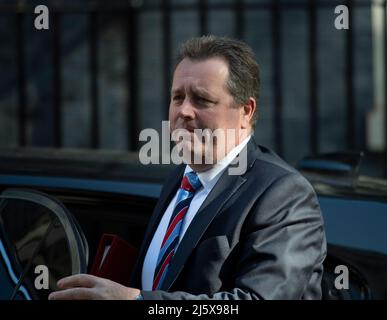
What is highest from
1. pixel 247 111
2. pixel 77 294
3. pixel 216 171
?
pixel 247 111

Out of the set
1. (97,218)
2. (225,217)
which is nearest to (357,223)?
(225,217)

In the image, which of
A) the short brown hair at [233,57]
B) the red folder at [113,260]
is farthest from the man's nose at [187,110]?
the red folder at [113,260]

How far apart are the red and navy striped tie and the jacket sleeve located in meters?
0.21

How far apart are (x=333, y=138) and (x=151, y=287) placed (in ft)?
16.4

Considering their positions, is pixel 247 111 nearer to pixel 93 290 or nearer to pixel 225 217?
pixel 225 217

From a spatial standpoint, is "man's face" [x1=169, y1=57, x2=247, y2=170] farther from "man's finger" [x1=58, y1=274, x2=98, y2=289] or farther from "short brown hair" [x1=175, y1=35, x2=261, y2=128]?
"man's finger" [x1=58, y1=274, x2=98, y2=289]

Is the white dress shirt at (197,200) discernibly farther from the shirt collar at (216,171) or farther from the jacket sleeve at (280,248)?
the jacket sleeve at (280,248)

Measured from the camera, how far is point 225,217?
2.08 meters

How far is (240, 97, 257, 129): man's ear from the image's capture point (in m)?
2.24

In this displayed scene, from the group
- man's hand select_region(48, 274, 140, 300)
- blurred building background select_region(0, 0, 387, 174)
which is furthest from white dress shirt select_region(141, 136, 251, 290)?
blurred building background select_region(0, 0, 387, 174)

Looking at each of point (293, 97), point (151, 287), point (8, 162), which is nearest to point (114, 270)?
point (151, 287)

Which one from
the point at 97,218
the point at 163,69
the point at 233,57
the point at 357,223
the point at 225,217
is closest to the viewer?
the point at 225,217

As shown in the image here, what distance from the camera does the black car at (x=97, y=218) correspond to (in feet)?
7.88

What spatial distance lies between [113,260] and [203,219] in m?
0.31
